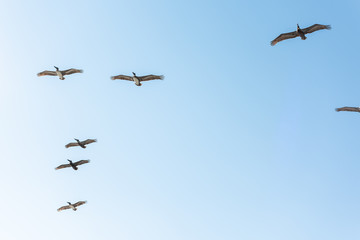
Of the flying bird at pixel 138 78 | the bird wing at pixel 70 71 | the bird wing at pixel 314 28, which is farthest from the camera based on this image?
the bird wing at pixel 70 71


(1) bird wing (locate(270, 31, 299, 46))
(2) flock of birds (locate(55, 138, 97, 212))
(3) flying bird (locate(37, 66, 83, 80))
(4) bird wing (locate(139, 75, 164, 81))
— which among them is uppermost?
(1) bird wing (locate(270, 31, 299, 46))

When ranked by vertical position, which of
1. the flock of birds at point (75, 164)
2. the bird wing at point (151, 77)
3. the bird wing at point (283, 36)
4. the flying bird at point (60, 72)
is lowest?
the flock of birds at point (75, 164)

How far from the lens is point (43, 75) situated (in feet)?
198

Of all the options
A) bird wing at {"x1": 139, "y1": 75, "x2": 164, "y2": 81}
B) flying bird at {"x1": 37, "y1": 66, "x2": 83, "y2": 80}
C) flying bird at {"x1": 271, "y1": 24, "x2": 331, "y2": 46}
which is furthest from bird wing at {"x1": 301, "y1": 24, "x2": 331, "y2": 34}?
flying bird at {"x1": 37, "y1": 66, "x2": 83, "y2": 80}

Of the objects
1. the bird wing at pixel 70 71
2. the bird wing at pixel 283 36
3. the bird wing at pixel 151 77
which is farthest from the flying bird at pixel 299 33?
the bird wing at pixel 70 71

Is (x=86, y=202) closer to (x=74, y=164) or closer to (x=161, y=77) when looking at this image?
(x=74, y=164)

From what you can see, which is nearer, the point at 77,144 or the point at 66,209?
the point at 77,144

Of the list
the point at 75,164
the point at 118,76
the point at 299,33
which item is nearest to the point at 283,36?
the point at 299,33

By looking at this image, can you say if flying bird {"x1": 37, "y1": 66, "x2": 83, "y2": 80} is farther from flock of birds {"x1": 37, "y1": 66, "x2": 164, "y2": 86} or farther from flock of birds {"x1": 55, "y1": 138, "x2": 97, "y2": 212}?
flock of birds {"x1": 55, "y1": 138, "x2": 97, "y2": 212}

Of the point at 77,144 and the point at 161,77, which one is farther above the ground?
the point at 161,77

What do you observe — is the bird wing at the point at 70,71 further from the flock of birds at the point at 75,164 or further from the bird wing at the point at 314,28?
the bird wing at the point at 314,28

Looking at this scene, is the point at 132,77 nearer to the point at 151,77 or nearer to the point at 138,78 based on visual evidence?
the point at 138,78

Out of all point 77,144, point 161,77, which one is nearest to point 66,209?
point 77,144

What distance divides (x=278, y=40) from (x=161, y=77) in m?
15.4
